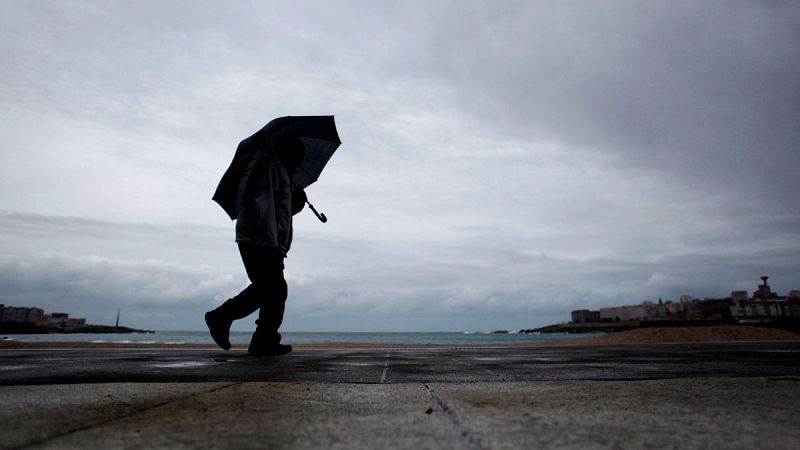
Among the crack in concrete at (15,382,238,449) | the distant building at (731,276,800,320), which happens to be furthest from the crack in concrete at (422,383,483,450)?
the distant building at (731,276,800,320)

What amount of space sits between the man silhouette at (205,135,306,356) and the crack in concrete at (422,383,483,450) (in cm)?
337

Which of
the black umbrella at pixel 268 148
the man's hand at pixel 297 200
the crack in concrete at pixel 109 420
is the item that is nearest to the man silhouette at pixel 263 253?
the black umbrella at pixel 268 148

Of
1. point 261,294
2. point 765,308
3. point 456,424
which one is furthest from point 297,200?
point 765,308

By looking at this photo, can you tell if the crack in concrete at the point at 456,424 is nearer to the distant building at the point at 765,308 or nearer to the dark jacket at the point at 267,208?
the dark jacket at the point at 267,208

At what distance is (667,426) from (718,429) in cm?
13

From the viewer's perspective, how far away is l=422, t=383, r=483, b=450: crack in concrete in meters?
1.17

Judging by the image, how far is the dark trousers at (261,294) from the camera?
5.06 meters

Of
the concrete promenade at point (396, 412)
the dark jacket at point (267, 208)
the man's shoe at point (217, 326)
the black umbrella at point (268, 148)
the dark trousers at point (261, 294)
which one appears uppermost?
the black umbrella at point (268, 148)

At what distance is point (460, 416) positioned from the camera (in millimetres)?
1556

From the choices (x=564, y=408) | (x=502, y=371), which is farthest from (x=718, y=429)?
(x=502, y=371)

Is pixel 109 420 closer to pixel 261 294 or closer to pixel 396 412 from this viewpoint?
pixel 396 412

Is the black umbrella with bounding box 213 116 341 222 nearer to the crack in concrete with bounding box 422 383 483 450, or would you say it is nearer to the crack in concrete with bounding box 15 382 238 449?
the crack in concrete with bounding box 15 382 238 449

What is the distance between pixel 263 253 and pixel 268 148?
4.22 feet

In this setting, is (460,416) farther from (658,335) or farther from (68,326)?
(68,326)
